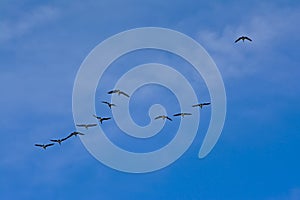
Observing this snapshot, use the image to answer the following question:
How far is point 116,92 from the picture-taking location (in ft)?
355

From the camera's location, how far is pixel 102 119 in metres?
107

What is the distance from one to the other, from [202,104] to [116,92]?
415 inches

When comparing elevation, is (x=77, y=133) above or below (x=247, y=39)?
below

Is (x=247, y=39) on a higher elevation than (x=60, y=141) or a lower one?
higher

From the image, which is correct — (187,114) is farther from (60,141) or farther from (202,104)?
(60,141)

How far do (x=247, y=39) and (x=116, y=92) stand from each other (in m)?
16.9

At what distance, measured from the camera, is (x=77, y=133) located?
351 ft

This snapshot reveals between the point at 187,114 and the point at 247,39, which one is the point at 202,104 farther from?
the point at 247,39

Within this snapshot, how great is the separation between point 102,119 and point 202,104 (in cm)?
1240

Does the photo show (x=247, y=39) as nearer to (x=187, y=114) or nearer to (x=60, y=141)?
(x=187, y=114)

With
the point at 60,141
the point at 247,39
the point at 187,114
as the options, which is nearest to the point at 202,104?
the point at 187,114

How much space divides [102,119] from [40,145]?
8.46m

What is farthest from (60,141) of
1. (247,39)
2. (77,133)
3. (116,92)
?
(247,39)

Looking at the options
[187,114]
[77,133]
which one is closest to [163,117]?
[187,114]
